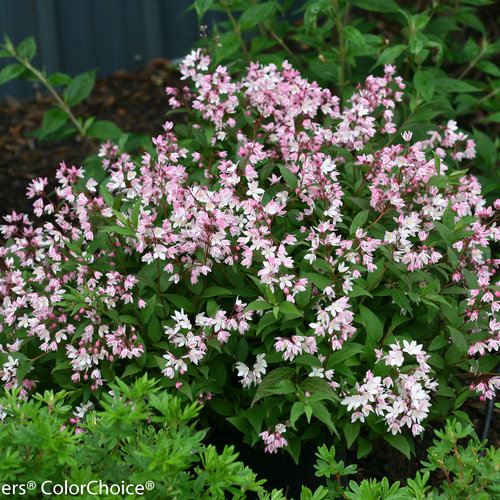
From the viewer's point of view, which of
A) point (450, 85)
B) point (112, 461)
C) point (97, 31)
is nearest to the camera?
point (112, 461)

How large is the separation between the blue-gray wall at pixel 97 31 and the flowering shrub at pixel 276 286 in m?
3.97

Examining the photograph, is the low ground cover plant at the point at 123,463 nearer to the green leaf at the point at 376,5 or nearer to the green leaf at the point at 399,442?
the green leaf at the point at 399,442

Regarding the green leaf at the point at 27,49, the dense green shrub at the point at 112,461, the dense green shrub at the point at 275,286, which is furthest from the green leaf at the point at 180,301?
the green leaf at the point at 27,49

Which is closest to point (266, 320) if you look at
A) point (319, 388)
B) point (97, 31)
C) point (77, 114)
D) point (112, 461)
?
point (319, 388)

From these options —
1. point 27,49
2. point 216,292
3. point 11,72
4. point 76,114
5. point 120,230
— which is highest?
point 27,49

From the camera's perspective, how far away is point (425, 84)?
155 inches

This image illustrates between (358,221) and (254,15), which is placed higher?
(254,15)

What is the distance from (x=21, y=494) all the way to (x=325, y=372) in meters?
1.21

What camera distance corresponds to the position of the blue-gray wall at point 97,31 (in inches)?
261

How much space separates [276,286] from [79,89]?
268cm

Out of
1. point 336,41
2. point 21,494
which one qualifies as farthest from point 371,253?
point 336,41

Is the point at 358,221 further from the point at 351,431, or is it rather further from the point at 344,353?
the point at 351,431

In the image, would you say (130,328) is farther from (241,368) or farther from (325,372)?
(325,372)

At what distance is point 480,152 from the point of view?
176 inches
